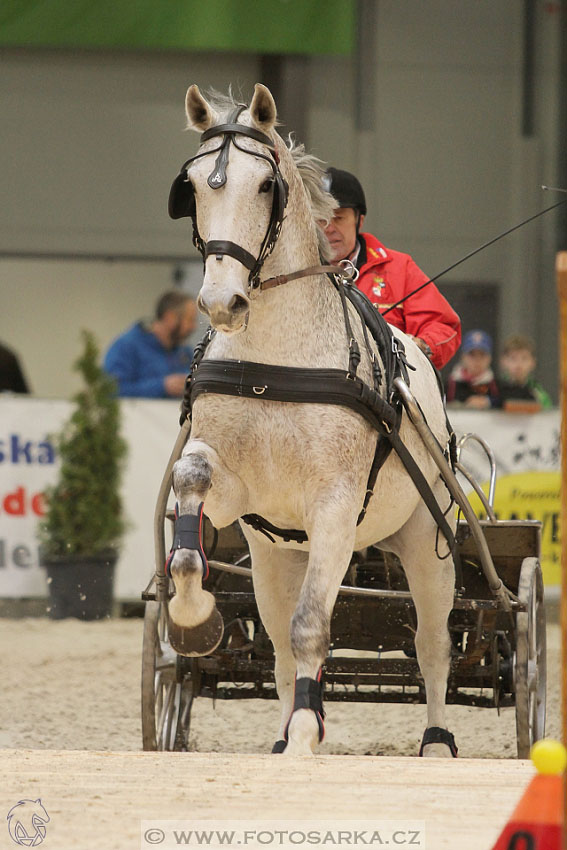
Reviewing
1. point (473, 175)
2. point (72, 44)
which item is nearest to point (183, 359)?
point (72, 44)

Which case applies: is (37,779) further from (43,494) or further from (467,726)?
(43,494)

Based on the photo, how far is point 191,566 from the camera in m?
3.17

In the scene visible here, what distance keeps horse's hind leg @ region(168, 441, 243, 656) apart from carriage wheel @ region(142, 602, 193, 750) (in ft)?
3.10

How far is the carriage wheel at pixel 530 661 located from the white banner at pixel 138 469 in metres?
3.27

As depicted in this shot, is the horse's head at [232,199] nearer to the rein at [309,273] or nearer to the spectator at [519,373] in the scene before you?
the rein at [309,273]

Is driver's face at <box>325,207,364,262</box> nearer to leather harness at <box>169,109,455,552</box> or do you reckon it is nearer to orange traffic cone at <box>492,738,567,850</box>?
leather harness at <box>169,109,455,552</box>

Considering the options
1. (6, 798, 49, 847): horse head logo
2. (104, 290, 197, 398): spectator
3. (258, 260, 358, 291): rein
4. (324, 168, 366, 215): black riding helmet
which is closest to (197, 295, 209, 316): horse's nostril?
(258, 260, 358, 291): rein

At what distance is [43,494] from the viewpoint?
8156 mm

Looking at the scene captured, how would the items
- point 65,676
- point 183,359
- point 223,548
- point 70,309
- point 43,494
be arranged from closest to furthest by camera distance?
point 223,548
point 65,676
point 43,494
point 183,359
point 70,309

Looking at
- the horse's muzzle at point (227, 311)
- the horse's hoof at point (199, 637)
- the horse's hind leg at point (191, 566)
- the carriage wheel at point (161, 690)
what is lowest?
the carriage wheel at point (161, 690)

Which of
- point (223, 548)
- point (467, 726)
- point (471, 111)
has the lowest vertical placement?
point (467, 726)

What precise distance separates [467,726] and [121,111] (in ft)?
26.4

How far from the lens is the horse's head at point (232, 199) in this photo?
2988 millimetres

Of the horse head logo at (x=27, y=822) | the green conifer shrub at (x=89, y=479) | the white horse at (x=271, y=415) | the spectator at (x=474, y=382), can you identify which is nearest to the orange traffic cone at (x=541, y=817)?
the horse head logo at (x=27, y=822)
